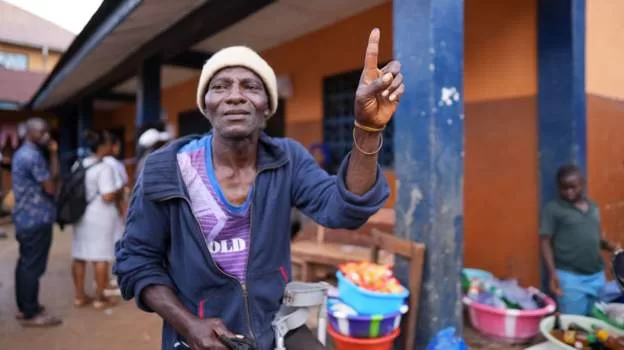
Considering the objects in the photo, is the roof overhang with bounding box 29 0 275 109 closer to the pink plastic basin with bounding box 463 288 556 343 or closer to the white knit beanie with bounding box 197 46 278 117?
the white knit beanie with bounding box 197 46 278 117

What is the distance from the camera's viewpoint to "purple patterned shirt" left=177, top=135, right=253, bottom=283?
4.57ft

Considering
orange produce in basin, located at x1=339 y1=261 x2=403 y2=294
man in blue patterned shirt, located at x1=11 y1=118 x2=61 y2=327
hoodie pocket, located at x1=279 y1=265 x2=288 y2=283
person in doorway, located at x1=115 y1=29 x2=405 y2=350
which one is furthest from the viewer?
man in blue patterned shirt, located at x1=11 y1=118 x2=61 y2=327

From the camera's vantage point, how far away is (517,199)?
4164mm

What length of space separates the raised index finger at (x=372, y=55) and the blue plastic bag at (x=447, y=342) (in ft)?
6.24

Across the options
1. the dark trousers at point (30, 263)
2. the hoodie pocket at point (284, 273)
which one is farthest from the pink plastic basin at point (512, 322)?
the dark trousers at point (30, 263)

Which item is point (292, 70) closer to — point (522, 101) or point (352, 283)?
point (522, 101)

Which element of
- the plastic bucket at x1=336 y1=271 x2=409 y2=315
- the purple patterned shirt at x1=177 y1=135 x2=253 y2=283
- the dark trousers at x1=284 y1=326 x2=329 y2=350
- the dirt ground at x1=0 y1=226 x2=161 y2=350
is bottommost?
the dirt ground at x1=0 y1=226 x2=161 y2=350

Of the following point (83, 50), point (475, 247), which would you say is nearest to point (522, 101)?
point (475, 247)

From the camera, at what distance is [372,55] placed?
1135 millimetres

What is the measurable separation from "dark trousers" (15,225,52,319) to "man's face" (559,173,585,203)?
14.2 ft

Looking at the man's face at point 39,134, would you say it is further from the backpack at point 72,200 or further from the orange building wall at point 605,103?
the orange building wall at point 605,103

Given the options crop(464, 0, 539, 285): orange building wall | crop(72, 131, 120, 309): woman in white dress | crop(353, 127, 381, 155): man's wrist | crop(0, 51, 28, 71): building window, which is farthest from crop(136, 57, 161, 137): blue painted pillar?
crop(0, 51, 28, 71): building window

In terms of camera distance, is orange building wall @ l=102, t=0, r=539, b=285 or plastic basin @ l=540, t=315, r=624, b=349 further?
orange building wall @ l=102, t=0, r=539, b=285

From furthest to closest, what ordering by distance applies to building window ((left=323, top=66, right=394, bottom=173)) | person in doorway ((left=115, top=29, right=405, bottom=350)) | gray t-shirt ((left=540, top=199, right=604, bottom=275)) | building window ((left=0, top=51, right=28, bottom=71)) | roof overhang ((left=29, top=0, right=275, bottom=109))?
building window ((left=0, top=51, right=28, bottom=71)) < building window ((left=323, top=66, right=394, bottom=173)) < roof overhang ((left=29, top=0, right=275, bottom=109)) < gray t-shirt ((left=540, top=199, right=604, bottom=275)) < person in doorway ((left=115, top=29, right=405, bottom=350))
